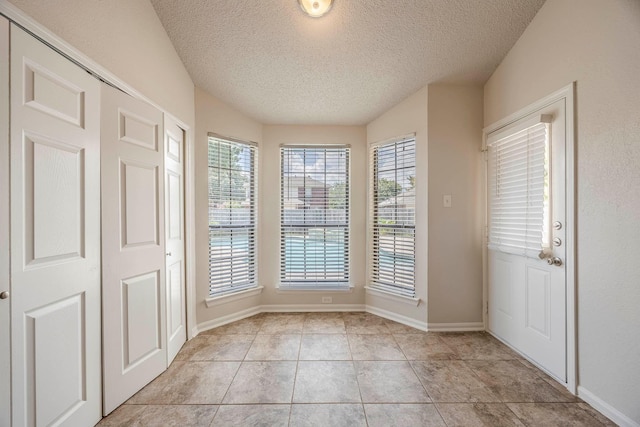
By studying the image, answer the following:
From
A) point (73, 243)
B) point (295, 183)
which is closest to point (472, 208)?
point (295, 183)

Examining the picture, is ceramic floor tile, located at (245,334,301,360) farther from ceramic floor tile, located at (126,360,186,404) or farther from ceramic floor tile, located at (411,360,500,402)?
ceramic floor tile, located at (411,360,500,402)

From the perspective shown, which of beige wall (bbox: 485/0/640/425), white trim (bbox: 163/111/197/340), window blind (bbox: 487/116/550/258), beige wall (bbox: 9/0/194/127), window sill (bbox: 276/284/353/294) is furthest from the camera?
window sill (bbox: 276/284/353/294)

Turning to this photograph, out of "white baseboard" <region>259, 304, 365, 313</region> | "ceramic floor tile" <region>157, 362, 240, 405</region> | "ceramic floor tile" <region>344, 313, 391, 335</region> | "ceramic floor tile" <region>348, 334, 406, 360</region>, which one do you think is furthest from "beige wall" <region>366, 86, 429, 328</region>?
"ceramic floor tile" <region>157, 362, 240, 405</region>

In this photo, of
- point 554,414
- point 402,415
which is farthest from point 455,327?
point 402,415

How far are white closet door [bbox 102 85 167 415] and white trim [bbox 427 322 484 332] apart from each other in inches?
98.1

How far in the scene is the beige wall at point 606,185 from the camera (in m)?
1.48

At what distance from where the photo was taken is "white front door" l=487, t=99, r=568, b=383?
1.93m

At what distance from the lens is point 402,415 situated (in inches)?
62.9

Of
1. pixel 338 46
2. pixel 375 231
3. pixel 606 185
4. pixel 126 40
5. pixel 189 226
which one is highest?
pixel 338 46

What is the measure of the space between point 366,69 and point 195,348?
3041mm

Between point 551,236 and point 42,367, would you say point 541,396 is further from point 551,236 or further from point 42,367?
point 42,367

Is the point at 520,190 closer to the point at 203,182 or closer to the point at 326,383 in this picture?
the point at 326,383

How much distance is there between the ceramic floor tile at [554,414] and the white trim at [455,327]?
1023 millimetres

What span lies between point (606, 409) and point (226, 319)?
312cm
